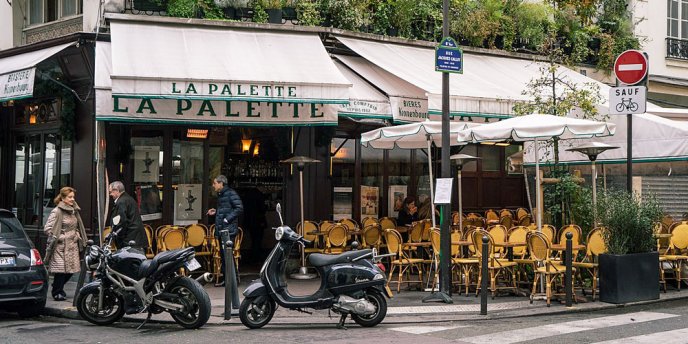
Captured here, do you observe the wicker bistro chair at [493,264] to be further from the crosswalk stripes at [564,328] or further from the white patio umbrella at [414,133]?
the crosswalk stripes at [564,328]

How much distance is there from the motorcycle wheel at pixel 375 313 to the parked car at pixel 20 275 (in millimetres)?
4256

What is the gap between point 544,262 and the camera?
12.1 meters

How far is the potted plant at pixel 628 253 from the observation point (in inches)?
468

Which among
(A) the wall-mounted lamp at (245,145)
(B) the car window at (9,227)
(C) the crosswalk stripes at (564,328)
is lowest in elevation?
(C) the crosswalk stripes at (564,328)

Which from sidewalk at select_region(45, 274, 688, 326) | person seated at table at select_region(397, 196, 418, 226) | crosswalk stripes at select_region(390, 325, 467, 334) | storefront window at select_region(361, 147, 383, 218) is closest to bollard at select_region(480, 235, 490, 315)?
sidewalk at select_region(45, 274, 688, 326)

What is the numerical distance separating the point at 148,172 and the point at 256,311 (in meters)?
5.93

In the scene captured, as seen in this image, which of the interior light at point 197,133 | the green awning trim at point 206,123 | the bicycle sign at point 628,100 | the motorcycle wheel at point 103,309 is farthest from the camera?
the interior light at point 197,133

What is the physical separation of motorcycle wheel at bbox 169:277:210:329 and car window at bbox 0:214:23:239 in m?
2.81

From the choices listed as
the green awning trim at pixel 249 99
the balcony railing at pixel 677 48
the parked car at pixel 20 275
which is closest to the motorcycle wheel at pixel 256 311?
the parked car at pixel 20 275

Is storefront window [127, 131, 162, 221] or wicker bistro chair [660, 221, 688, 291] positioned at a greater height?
storefront window [127, 131, 162, 221]

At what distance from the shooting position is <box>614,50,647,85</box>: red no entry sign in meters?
12.8

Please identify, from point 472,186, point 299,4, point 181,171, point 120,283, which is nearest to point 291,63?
point 299,4

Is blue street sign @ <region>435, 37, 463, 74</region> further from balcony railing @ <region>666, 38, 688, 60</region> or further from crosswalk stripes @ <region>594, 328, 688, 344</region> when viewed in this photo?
balcony railing @ <region>666, 38, 688, 60</region>

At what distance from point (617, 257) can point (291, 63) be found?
6.29m
